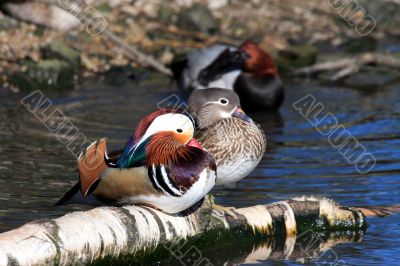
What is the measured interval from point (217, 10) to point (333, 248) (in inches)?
390

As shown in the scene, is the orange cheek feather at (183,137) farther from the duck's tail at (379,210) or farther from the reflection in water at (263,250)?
the duck's tail at (379,210)

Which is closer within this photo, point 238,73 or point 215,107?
point 215,107

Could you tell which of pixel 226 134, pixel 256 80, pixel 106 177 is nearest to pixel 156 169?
pixel 106 177

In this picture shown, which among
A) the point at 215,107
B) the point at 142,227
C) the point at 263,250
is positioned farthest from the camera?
the point at 215,107

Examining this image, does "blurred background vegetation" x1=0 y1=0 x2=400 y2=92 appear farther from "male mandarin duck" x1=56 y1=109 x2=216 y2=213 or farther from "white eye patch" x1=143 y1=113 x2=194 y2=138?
"white eye patch" x1=143 y1=113 x2=194 y2=138

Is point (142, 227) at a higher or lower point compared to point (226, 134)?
lower

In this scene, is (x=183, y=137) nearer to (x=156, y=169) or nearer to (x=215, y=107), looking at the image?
(x=156, y=169)

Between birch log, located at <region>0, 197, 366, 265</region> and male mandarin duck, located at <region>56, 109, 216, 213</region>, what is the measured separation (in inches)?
5.6

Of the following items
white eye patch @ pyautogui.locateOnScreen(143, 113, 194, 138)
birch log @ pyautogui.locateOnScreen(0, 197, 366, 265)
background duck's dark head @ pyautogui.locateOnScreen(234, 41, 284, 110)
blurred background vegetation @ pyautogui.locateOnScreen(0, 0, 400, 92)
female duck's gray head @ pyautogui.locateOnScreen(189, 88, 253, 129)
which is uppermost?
blurred background vegetation @ pyautogui.locateOnScreen(0, 0, 400, 92)

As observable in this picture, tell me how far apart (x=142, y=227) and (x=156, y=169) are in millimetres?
346

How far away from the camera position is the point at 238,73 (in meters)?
12.8

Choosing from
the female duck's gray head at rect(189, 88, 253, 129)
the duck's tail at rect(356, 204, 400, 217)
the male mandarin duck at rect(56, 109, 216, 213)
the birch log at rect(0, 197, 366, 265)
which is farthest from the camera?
the female duck's gray head at rect(189, 88, 253, 129)

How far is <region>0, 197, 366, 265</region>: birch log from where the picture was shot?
512 cm

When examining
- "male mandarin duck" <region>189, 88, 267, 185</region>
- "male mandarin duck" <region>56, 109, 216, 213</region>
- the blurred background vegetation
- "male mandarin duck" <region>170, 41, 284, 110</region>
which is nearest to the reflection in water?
"male mandarin duck" <region>56, 109, 216, 213</region>
